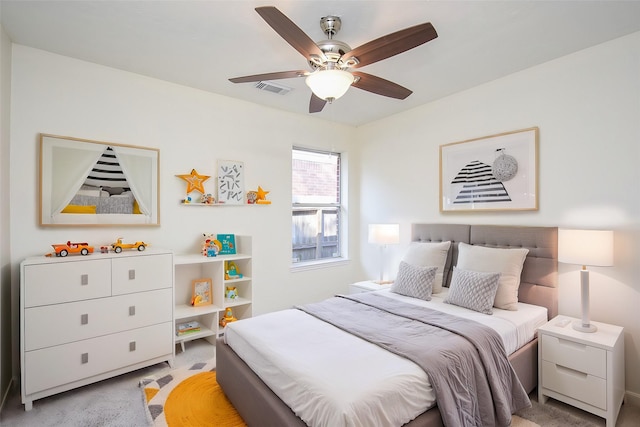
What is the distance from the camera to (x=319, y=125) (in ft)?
14.1

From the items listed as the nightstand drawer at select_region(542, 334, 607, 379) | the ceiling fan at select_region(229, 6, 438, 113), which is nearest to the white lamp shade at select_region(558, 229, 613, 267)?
the nightstand drawer at select_region(542, 334, 607, 379)

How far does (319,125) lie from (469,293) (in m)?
2.82

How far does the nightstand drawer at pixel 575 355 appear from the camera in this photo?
2.01 m

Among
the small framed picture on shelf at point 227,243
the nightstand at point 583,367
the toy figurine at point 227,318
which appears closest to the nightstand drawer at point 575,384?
the nightstand at point 583,367

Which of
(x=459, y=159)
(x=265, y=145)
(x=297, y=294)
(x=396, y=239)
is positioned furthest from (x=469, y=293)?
(x=265, y=145)

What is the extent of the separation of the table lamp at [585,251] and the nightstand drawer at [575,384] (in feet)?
1.04

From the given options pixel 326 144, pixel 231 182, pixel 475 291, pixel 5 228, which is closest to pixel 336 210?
pixel 326 144

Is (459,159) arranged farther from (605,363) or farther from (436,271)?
(605,363)

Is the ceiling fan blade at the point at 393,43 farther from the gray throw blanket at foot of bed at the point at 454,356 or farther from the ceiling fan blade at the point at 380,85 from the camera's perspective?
the gray throw blanket at foot of bed at the point at 454,356

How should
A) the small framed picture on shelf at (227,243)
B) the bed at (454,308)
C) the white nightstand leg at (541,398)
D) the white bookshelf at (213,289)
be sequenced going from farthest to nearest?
the small framed picture on shelf at (227,243) < the white bookshelf at (213,289) < the white nightstand leg at (541,398) < the bed at (454,308)

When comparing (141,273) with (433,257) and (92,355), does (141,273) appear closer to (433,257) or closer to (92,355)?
(92,355)

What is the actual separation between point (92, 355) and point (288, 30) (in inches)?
104

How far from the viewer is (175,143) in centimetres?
319

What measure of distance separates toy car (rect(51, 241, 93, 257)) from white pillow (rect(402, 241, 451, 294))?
2856 mm
